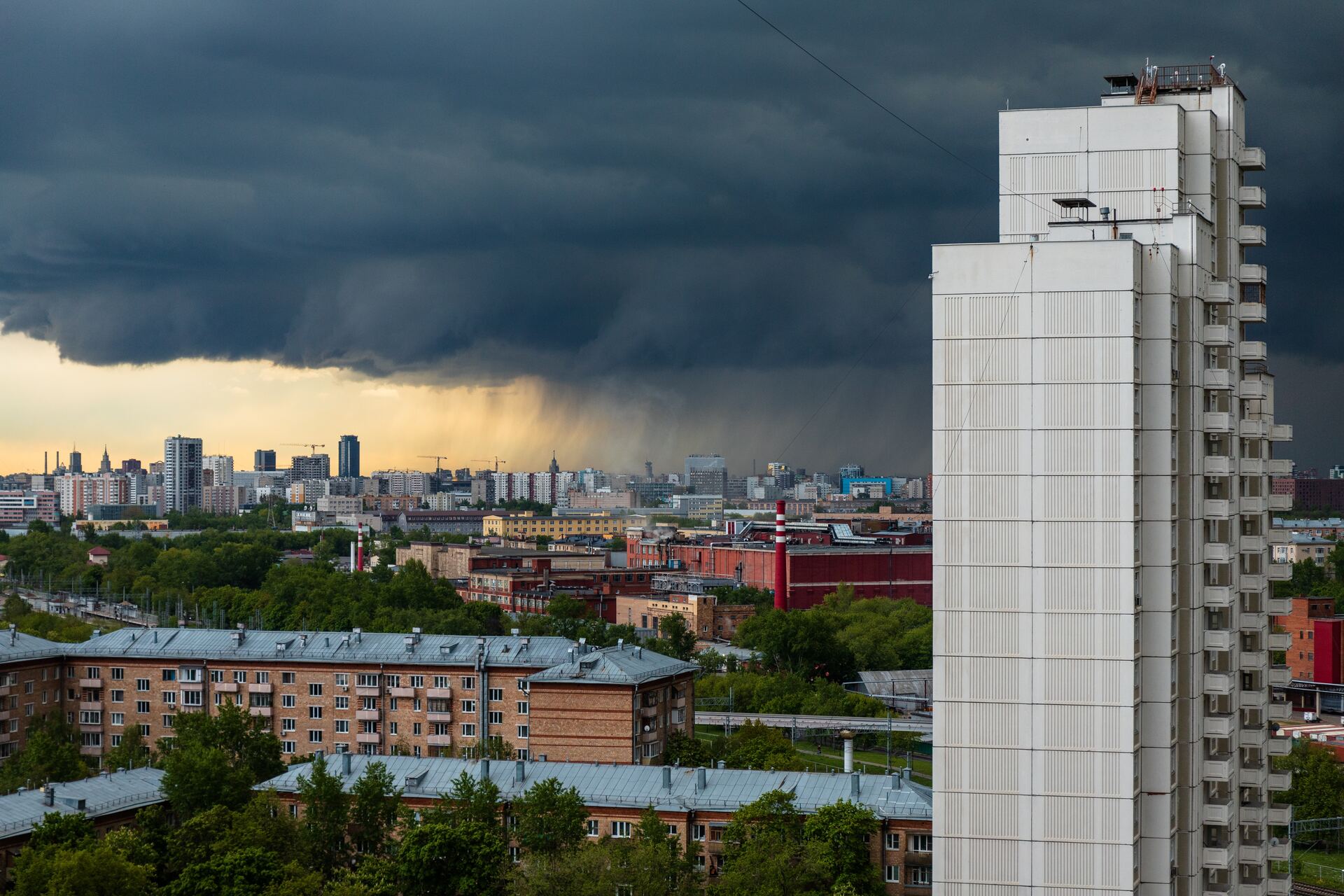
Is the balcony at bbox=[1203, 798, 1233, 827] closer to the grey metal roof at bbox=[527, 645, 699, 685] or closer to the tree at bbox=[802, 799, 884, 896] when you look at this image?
the tree at bbox=[802, 799, 884, 896]

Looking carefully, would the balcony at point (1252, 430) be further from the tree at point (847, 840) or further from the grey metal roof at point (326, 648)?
the grey metal roof at point (326, 648)

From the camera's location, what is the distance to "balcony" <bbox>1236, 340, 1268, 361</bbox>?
1125 inches

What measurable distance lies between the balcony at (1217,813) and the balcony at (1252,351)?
7875 millimetres

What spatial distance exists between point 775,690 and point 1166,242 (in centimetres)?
4656

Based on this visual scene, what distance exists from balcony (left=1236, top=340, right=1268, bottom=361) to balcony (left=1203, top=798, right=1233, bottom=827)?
25.8 ft

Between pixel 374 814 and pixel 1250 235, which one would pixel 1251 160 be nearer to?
pixel 1250 235

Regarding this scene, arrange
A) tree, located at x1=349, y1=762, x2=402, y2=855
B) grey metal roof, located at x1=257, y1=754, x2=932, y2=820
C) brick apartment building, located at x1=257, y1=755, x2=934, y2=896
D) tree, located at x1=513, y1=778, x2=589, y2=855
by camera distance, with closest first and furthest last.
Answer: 1. tree, located at x1=513, y1=778, x2=589, y2=855
2. tree, located at x1=349, y1=762, x2=402, y2=855
3. brick apartment building, located at x1=257, y1=755, x2=934, y2=896
4. grey metal roof, located at x1=257, y1=754, x2=932, y2=820

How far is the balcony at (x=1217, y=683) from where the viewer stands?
2698 centimetres

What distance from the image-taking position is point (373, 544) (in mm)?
178500

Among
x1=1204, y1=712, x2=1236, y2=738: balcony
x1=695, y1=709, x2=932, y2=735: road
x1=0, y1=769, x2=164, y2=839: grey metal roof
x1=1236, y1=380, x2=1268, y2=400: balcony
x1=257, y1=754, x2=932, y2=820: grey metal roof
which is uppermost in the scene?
x1=1236, y1=380, x2=1268, y2=400: balcony

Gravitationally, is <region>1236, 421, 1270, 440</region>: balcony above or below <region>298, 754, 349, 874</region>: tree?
above

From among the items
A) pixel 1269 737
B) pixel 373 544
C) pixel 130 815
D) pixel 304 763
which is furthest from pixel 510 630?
pixel 373 544

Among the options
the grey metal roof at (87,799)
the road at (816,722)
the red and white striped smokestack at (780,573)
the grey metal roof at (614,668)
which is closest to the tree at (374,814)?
the grey metal roof at (87,799)

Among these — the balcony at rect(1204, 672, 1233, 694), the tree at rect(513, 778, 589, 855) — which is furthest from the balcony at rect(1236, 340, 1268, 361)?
the tree at rect(513, 778, 589, 855)
